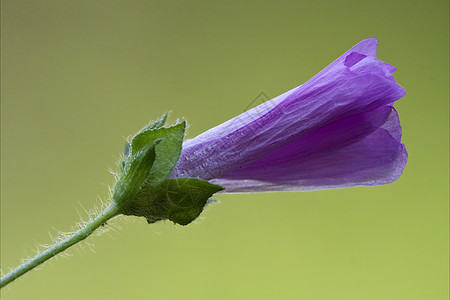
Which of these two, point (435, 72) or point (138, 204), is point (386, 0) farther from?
point (138, 204)

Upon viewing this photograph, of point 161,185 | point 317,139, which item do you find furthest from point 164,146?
point 317,139

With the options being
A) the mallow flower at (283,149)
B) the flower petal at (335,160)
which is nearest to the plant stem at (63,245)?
the mallow flower at (283,149)

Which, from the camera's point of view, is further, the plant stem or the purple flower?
the purple flower

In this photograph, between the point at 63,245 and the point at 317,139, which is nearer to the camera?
the point at 63,245

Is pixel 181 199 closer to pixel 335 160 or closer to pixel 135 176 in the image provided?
pixel 135 176

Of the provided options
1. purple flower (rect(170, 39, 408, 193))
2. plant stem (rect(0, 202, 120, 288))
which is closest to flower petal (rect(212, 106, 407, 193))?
purple flower (rect(170, 39, 408, 193))

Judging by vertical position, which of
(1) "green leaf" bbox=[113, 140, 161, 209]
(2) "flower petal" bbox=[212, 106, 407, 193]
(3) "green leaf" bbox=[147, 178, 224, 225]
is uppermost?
(1) "green leaf" bbox=[113, 140, 161, 209]

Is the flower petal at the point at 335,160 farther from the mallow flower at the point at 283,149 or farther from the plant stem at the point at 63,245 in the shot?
the plant stem at the point at 63,245

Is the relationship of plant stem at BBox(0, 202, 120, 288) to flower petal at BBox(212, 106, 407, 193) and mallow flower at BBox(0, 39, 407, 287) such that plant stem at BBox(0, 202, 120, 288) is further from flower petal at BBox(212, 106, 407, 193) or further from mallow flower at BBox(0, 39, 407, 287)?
flower petal at BBox(212, 106, 407, 193)
